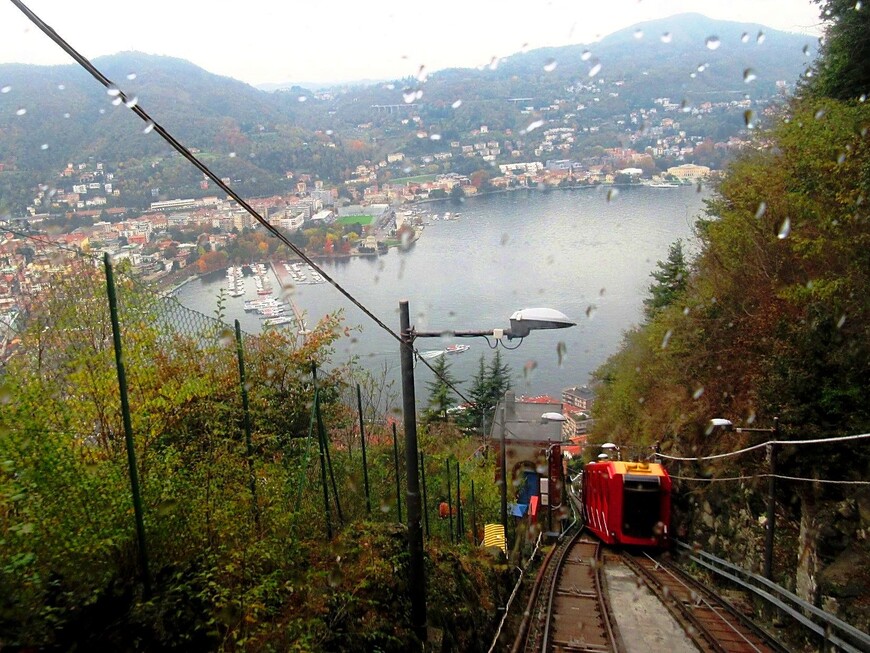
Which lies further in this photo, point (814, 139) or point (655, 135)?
point (655, 135)

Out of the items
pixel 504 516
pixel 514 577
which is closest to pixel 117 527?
pixel 514 577

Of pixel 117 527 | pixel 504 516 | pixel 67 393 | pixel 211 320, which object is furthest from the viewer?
pixel 504 516

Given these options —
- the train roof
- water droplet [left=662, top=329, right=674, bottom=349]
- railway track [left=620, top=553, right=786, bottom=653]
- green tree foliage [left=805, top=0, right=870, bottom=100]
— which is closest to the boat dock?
the train roof

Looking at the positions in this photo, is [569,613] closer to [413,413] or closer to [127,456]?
[413,413]

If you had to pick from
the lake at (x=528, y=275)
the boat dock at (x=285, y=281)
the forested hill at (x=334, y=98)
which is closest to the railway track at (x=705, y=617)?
the forested hill at (x=334, y=98)

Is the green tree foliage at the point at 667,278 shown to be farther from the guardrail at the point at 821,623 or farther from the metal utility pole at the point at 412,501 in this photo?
the metal utility pole at the point at 412,501

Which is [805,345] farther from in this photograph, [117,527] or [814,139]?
[117,527]

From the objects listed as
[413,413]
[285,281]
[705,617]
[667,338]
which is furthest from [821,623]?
[285,281]
